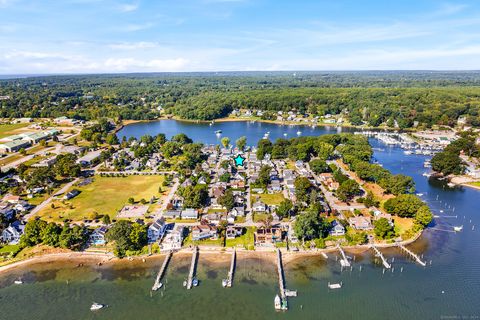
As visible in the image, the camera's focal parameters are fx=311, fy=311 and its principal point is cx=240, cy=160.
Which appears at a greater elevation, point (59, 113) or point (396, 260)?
point (59, 113)

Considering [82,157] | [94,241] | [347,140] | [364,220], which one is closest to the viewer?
[94,241]

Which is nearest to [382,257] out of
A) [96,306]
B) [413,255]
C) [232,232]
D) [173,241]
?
[413,255]

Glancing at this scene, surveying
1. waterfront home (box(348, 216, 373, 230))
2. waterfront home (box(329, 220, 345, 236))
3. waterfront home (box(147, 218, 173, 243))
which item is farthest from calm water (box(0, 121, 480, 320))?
waterfront home (box(348, 216, 373, 230))

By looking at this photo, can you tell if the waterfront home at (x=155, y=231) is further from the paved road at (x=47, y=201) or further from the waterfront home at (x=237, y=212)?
the paved road at (x=47, y=201)

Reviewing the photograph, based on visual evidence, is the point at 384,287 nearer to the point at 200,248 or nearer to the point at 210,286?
the point at 210,286

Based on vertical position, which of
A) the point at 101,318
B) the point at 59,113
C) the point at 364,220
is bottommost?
the point at 101,318

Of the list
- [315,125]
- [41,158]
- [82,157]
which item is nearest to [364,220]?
[82,157]
